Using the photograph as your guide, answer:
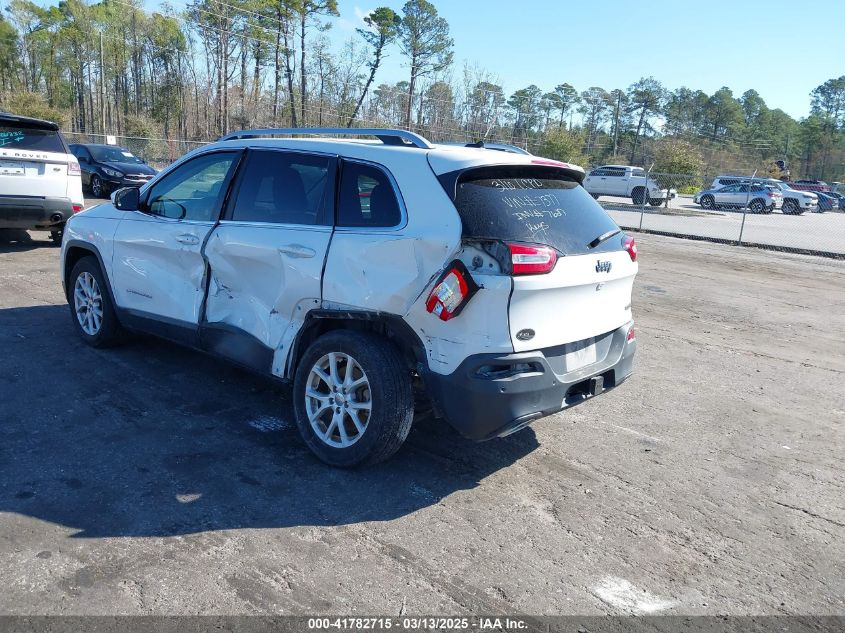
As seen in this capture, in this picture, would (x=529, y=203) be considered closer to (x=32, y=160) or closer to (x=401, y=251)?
(x=401, y=251)

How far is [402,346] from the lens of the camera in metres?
3.92

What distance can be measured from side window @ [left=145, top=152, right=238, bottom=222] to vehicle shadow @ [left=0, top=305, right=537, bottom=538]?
1296 mm

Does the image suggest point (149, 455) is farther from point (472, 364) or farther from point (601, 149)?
point (601, 149)

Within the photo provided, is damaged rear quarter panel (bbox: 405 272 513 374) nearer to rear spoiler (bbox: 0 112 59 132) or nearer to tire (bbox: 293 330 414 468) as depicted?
tire (bbox: 293 330 414 468)

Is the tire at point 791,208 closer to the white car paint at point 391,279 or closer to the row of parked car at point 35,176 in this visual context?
the row of parked car at point 35,176

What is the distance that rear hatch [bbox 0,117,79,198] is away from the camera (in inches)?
384

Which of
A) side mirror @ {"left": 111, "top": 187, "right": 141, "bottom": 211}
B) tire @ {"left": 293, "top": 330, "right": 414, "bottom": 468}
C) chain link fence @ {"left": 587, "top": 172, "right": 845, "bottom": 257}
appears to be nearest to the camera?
tire @ {"left": 293, "top": 330, "right": 414, "bottom": 468}

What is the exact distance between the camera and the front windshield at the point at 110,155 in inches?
774

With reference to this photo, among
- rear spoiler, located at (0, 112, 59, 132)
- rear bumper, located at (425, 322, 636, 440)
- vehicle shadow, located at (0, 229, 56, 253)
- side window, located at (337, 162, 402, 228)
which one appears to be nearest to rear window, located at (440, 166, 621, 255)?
side window, located at (337, 162, 402, 228)

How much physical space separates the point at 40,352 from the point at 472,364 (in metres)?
4.20

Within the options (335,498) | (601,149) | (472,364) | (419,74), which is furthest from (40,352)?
(601,149)

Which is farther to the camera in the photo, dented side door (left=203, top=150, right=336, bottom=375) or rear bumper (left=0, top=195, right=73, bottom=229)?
rear bumper (left=0, top=195, right=73, bottom=229)

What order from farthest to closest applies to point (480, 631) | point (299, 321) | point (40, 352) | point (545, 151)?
point (545, 151)
point (40, 352)
point (299, 321)
point (480, 631)

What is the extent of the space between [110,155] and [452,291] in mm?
19308
